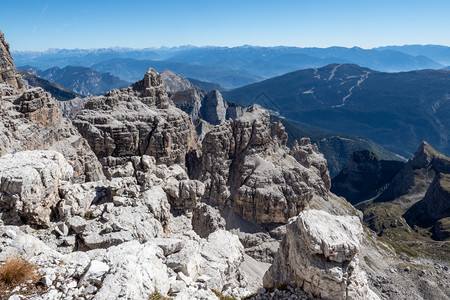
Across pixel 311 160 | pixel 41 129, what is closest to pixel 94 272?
pixel 41 129

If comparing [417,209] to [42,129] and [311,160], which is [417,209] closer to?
[311,160]

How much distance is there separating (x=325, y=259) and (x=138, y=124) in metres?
58.9

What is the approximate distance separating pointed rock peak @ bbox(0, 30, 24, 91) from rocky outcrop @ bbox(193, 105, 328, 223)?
39.6 meters

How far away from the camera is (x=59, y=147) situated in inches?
1922

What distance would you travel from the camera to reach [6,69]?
57625 millimetres

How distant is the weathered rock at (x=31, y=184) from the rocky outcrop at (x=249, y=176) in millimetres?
52165

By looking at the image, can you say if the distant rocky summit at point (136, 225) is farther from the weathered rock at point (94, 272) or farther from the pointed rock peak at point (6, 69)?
the pointed rock peak at point (6, 69)

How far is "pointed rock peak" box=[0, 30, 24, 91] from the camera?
187ft

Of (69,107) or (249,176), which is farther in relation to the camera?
(69,107)

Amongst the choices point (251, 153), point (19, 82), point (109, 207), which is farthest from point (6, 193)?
point (251, 153)

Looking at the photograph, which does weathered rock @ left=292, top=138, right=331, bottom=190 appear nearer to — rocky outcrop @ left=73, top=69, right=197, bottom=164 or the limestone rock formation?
rocky outcrop @ left=73, top=69, right=197, bottom=164

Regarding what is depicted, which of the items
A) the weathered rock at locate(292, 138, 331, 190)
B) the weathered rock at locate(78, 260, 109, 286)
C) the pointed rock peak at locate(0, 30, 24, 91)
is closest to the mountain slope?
the weathered rock at locate(292, 138, 331, 190)

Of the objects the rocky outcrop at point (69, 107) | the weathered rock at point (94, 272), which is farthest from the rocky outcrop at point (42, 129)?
the rocky outcrop at point (69, 107)

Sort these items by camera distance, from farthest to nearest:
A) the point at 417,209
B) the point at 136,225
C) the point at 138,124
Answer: the point at 417,209, the point at 138,124, the point at 136,225
